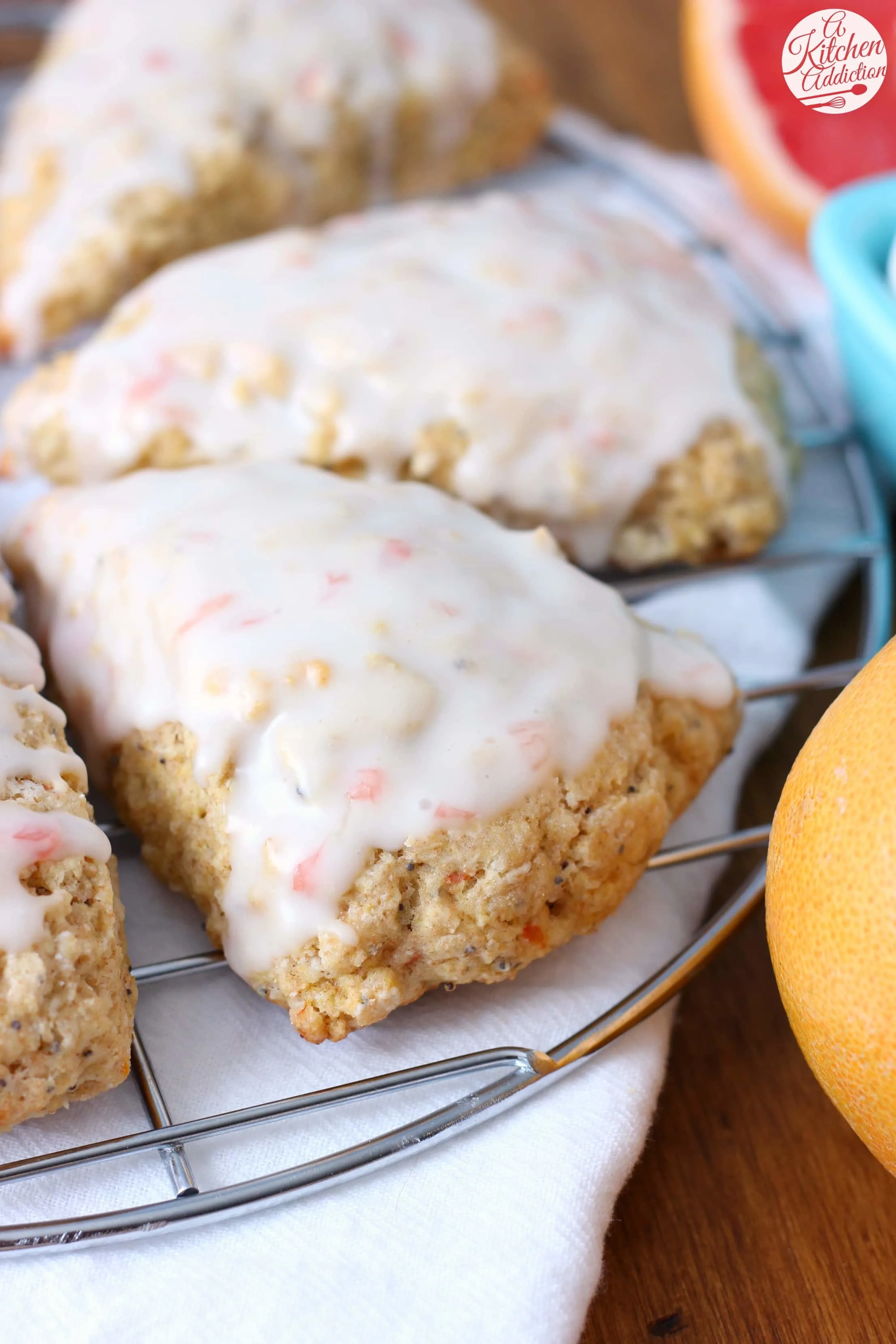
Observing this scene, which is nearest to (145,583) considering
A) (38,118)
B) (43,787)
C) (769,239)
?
(43,787)

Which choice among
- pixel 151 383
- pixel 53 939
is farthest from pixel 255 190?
pixel 53 939

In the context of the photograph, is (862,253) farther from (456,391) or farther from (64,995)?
(64,995)

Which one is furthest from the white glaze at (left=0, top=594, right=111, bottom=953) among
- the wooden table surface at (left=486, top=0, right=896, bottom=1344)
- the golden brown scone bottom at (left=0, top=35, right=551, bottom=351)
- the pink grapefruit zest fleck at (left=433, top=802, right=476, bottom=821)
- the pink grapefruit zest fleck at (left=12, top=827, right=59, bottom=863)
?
the golden brown scone bottom at (left=0, top=35, right=551, bottom=351)

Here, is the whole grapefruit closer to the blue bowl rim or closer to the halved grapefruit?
the blue bowl rim

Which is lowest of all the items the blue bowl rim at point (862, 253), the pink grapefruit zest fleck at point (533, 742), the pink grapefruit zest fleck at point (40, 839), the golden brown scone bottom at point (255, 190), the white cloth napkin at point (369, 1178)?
the white cloth napkin at point (369, 1178)

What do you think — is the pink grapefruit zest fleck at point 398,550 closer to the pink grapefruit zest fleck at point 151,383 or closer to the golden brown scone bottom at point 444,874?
the golden brown scone bottom at point 444,874

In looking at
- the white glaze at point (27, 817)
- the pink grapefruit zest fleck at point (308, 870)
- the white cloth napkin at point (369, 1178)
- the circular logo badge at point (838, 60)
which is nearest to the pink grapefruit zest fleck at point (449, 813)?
the pink grapefruit zest fleck at point (308, 870)

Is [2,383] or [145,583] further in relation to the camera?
[2,383]

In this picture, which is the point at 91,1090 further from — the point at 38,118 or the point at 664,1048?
the point at 38,118

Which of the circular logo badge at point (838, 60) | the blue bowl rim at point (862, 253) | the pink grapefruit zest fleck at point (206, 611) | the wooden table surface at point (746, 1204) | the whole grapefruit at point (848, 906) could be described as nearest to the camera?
the whole grapefruit at point (848, 906)
